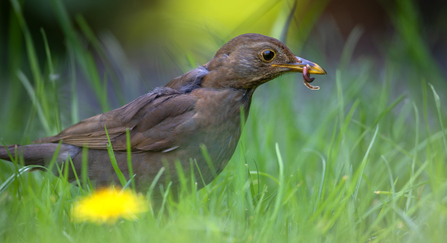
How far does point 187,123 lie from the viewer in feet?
8.47

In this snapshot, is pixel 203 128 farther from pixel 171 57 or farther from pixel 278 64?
pixel 171 57

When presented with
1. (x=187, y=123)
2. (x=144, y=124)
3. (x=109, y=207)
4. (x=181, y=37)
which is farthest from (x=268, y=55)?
(x=181, y=37)

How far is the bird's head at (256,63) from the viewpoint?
8.57 feet

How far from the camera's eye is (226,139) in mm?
2588

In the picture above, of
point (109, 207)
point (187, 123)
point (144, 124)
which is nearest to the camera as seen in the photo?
point (109, 207)

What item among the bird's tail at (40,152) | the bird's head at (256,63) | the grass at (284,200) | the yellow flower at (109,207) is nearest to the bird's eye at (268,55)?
the bird's head at (256,63)

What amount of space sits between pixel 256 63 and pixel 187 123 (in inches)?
20.6

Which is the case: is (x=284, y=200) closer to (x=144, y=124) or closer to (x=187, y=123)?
(x=187, y=123)

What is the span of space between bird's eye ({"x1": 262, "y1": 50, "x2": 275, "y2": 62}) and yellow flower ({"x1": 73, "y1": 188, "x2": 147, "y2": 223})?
105cm

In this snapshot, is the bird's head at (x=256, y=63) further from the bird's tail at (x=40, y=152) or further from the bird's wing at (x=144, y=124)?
the bird's tail at (x=40, y=152)

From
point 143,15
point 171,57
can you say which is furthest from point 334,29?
point 143,15

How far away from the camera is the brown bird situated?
257 cm

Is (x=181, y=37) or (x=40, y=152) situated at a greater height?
(x=181, y=37)

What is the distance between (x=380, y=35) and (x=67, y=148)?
13.3ft
